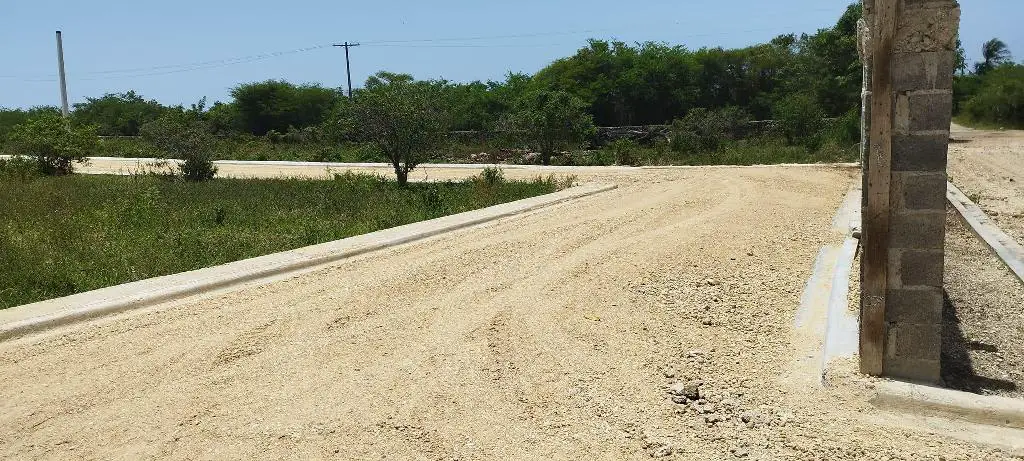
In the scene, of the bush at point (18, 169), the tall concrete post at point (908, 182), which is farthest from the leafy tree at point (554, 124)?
the tall concrete post at point (908, 182)

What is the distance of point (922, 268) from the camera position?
4.63 meters

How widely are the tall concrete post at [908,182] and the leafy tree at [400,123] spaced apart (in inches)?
518

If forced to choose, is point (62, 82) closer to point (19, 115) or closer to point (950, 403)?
point (19, 115)

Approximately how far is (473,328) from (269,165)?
21.3 metres

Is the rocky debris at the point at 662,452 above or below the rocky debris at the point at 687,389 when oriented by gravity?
below

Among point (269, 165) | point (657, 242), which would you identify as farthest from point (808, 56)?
point (657, 242)

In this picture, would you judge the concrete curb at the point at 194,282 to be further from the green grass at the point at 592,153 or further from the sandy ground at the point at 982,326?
the green grass at the point at 592,153

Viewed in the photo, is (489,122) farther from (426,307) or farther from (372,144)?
(426,307)

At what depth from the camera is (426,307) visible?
6.57m

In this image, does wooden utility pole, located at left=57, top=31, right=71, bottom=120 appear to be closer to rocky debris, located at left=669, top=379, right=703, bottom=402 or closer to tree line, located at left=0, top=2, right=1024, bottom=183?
tree line, located at left=0, top=2, right=1024, bottom=183

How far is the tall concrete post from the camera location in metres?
4.46

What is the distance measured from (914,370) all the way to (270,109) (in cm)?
4577

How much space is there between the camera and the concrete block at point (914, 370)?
468 centimetres

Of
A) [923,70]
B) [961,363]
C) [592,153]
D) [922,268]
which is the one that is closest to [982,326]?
[961,363]
